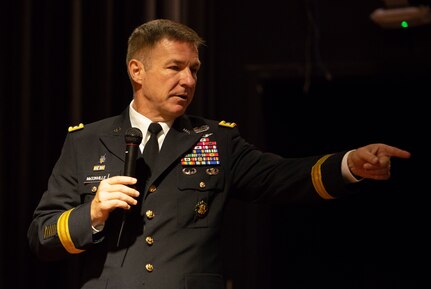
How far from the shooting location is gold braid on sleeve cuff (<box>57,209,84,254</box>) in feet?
5.84

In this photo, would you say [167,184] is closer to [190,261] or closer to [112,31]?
[190,261]

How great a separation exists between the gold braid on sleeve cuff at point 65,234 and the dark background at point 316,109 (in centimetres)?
107

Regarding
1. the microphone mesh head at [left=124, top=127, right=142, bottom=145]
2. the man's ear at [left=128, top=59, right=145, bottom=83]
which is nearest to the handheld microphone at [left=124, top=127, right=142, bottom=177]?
the microphone mesh head at [left=124, top=127, right=142, bottom=145]

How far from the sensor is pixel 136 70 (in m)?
2.06

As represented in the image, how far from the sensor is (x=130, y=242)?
5.96 feet

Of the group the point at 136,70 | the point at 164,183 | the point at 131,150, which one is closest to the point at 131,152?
the point at 131,150

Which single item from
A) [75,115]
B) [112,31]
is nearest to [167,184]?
[75,115]

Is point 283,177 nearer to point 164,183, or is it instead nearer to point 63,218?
point 164,183

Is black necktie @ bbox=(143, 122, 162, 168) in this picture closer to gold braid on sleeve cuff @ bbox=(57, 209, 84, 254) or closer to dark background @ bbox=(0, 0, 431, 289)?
gold braid on sleeve cuff @ bbox=(57, 209, 84, 254)

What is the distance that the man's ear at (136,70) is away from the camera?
2.05 m

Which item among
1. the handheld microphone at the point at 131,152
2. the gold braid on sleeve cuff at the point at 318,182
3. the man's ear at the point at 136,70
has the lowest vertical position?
the gold braid on sleeve cuff at the point at 318,182

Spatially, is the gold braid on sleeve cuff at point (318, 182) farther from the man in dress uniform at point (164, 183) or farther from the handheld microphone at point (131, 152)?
the handheld microphone at point (131, 152)

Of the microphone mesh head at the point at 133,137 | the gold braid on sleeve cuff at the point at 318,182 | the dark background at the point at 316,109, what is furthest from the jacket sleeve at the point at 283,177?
the dark background at the point at 316,109

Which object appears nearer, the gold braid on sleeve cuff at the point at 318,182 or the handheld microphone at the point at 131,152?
the handheld microphone at the point at 131,152
